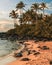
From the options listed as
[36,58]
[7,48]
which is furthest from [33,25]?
[36,58]

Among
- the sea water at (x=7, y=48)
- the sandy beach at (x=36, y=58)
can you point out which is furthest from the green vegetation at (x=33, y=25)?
the sandy beach at (x=36, y=58)

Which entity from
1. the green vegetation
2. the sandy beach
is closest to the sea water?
the sandy beach

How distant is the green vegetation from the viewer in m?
98.4

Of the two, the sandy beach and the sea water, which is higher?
the sandy beach

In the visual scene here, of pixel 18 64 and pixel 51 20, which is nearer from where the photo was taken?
pixel 18 64

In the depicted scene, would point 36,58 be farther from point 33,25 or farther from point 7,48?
point 33,25

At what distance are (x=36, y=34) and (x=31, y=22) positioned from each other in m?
25.1

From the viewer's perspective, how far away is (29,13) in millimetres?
121062

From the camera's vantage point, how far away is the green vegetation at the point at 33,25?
98.4 metres

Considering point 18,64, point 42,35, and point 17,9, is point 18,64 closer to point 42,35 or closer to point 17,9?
point 42,35

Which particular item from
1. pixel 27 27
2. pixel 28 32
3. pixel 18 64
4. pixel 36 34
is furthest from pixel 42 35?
pixel 18 64

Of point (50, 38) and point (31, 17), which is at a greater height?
point (31, 17)

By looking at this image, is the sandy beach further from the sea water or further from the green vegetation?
the green vegetation

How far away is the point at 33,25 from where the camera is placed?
397 ft
